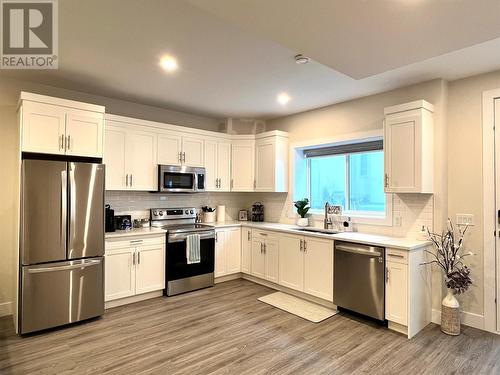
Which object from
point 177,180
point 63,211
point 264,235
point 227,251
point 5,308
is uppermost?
point 177,180

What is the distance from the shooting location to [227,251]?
4.73 metres

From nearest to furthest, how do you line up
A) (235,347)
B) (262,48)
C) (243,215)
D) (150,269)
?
(262,48) < (235,347) < (150,269) < (243,215)

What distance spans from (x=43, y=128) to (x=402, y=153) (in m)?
3.90

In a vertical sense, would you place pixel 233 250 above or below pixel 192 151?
below

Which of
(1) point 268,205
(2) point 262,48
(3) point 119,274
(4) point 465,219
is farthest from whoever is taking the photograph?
(1) point 268,205

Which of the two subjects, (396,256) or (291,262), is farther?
(291,262)

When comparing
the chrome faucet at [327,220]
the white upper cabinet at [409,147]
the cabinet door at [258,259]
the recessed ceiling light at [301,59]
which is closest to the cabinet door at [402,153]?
the white upper cabinet at [409,147]

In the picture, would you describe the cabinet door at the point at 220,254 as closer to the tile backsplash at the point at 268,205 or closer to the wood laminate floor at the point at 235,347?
the tile backsplash at the point at 268,205

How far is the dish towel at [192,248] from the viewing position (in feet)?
13.7

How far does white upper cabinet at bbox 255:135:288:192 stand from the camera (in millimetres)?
4859

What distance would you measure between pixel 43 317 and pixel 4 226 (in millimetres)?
1281

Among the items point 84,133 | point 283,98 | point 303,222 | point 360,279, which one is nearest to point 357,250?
point 360,279

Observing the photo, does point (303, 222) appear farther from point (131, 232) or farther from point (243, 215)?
point (131, 232)

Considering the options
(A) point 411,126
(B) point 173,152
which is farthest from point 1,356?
(A) point 411,126
